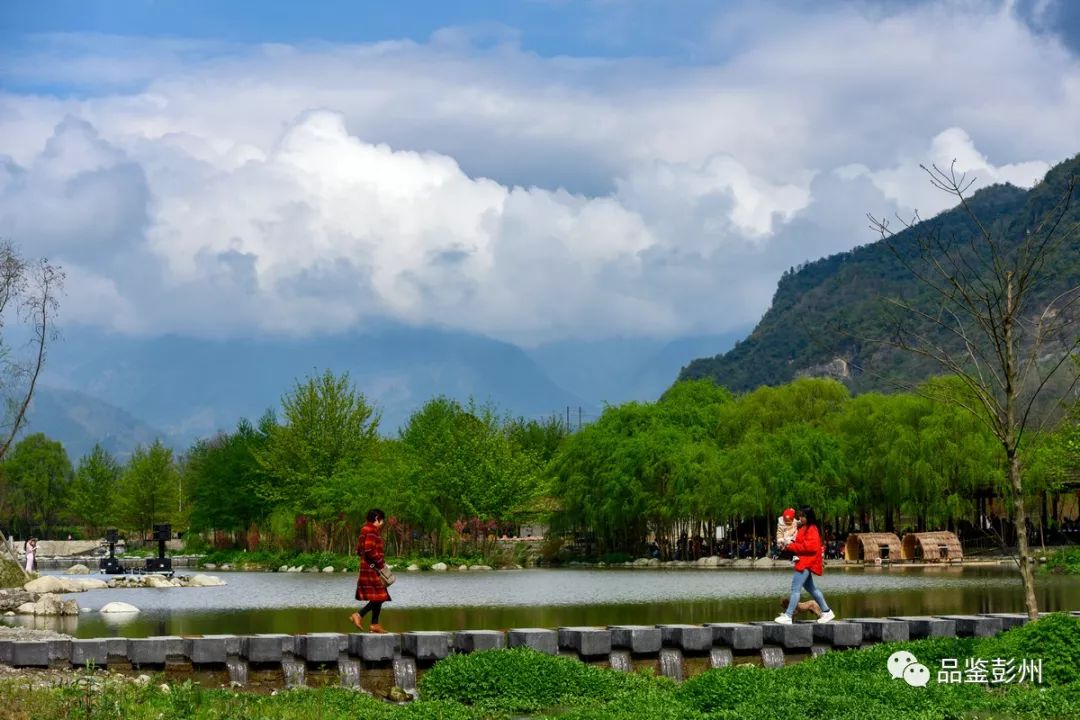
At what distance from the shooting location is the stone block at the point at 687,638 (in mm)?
15516

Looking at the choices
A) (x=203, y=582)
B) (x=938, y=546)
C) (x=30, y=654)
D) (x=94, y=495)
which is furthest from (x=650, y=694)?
(x=94, y=495)

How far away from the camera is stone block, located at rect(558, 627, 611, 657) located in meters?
15.0

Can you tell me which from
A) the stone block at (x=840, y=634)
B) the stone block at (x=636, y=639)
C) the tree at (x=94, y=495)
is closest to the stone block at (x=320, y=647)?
the stone block at (x=636, y=639)

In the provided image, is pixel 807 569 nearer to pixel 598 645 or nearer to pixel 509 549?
pixel 598 645

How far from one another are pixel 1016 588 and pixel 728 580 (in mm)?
8754

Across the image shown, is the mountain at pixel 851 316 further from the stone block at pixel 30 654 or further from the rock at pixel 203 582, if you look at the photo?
the stone block at pixel 30 654

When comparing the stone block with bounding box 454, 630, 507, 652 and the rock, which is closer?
the stone block with bounding box 454, 630, 507, 652

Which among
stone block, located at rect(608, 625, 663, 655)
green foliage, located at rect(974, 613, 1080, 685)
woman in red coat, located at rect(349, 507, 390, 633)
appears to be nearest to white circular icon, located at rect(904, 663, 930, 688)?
green foliage, located at rect(974, 613, 1080, 685)

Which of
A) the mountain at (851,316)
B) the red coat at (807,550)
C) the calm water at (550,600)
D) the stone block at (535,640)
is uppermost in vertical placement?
the mountain at (851,316)

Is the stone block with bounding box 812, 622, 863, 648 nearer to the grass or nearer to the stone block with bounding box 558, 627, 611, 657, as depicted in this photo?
the grass

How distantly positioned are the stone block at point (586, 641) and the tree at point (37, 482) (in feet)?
299

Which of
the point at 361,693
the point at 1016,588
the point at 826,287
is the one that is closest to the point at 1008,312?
the point at 361,693

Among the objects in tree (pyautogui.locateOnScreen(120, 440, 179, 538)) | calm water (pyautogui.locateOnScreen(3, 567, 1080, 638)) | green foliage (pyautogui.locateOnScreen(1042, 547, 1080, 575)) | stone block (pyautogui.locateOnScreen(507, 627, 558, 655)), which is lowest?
calm water (pyautogui.locateOnScreen(3, 567, 1080, 638))

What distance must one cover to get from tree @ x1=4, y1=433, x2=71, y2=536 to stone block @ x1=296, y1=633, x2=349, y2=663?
9013cm
